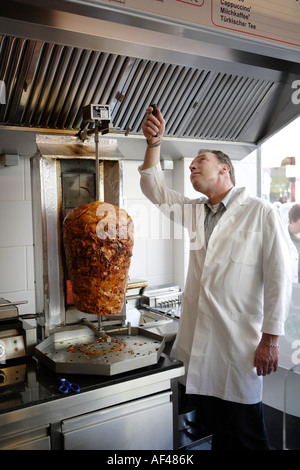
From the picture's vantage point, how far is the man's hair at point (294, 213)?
2969 mm

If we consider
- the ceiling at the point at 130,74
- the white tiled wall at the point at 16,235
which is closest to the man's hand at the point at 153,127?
the ceiling at the point at 130,74

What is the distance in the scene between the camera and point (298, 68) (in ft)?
5.93

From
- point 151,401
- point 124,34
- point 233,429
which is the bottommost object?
point 233,429

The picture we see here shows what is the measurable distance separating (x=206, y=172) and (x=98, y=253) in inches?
31.3

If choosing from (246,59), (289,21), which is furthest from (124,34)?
(289,21)

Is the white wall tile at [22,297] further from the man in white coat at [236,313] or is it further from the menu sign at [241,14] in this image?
the menu sign at [241,14]

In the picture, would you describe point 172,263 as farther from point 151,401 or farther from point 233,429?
point 151,401

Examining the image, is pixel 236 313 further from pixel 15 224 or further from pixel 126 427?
pixel 15 224

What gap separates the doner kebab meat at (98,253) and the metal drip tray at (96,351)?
0.17m

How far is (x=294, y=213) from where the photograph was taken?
2984 mm

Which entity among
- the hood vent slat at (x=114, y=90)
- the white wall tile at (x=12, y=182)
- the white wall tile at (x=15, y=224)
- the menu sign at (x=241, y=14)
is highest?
the menu sign at (x=241, y=14)

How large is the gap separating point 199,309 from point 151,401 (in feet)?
1.59

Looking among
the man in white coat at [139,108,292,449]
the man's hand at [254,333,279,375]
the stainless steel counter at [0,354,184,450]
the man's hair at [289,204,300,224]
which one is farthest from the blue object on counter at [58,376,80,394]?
the man's hair at [289,204,300,224]

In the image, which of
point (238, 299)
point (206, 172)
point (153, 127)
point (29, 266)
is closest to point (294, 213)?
point (206, 172)
